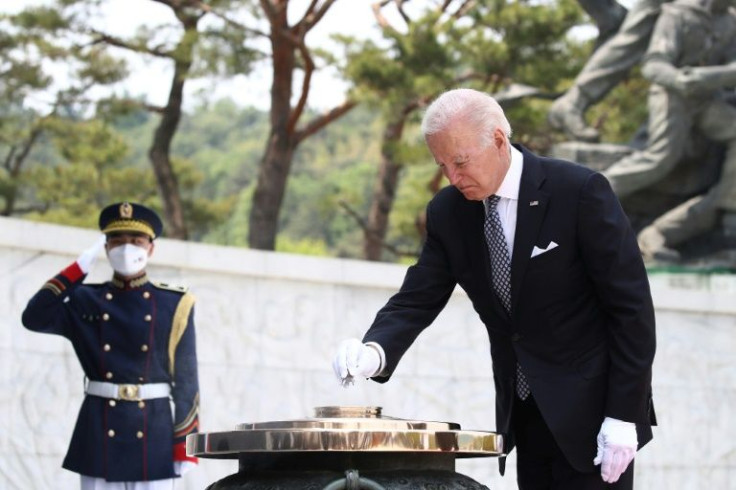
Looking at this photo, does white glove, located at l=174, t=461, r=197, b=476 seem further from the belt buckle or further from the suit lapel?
the suit lapel

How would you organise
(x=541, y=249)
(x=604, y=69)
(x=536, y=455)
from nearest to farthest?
(x=541, y=249) → (x=536, y=455) → (x=604, y=69)

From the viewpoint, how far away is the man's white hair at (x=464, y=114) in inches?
122

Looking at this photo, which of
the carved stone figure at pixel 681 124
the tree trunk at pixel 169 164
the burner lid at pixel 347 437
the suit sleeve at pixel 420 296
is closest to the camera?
the burner lid at pixel 347 437

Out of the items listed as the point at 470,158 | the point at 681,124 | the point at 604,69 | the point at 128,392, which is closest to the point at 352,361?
the point at 470,158

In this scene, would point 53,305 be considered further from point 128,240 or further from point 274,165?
point 274,165

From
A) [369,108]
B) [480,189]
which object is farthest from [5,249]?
[369,108]

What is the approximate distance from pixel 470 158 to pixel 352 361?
0.51 metres

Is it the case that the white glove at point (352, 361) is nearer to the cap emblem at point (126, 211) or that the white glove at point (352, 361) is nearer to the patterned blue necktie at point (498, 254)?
the patterned blue necktie at point (498, 254)

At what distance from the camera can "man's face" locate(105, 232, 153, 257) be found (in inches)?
208

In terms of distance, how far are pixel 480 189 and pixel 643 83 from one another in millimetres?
14220

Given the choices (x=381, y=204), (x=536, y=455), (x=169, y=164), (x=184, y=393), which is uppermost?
Result: (x=169, y=164)

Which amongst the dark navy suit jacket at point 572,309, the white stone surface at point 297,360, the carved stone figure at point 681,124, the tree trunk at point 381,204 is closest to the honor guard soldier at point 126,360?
the white stone surface at point 297,360

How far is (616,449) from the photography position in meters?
3.11

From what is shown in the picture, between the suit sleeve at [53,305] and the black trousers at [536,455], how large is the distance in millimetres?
2325
